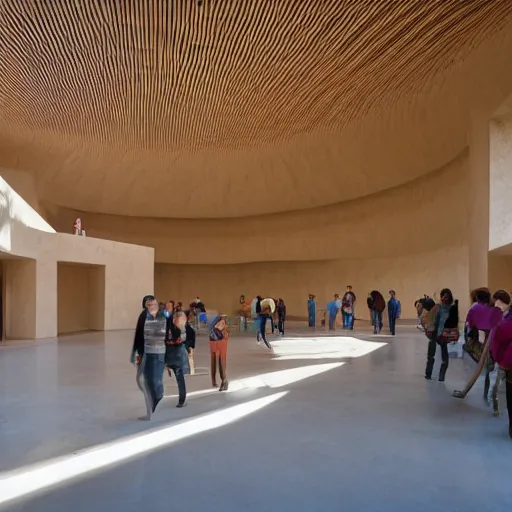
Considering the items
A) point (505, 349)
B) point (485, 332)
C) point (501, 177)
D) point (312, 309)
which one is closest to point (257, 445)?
point (505, 349)

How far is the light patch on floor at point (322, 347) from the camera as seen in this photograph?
1022 centimetres

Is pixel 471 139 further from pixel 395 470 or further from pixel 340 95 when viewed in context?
pixel 395 470

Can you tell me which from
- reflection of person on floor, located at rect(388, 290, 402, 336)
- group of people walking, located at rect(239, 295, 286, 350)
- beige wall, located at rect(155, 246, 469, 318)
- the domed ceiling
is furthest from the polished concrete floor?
beige wall, located at rect(155, 246, 469, 318)

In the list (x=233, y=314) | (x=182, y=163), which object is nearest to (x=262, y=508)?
(x=182, y=163)

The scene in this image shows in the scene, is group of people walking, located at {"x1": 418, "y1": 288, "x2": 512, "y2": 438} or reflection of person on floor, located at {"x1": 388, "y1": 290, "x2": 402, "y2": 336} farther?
reflection of person on floor, located at {"x1": 388, "y1": 290, "x2": 402, "y2": 336}

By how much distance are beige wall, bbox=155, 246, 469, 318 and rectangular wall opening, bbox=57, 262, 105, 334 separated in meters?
9.63

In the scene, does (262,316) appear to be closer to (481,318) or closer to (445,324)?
(445,324)

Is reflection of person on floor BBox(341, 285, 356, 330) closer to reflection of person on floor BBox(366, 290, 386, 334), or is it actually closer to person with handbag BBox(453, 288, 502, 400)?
reflection of person on floor BBox(366, 290, 386, 334)

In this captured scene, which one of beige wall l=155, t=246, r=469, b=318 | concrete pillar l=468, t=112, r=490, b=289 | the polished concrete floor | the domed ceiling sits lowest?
the polished concrete floor

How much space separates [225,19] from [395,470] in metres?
8.29

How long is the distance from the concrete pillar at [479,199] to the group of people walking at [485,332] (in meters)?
3.72

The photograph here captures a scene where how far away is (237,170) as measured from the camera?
2303 centimetres

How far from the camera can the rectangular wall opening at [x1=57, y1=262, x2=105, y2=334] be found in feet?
55.7

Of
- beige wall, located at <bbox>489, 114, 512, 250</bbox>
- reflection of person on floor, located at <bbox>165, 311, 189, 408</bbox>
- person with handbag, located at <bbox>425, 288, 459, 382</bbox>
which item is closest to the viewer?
reflection of person on floor, located at <bbox>165, 311, 189, 408</bbox>
